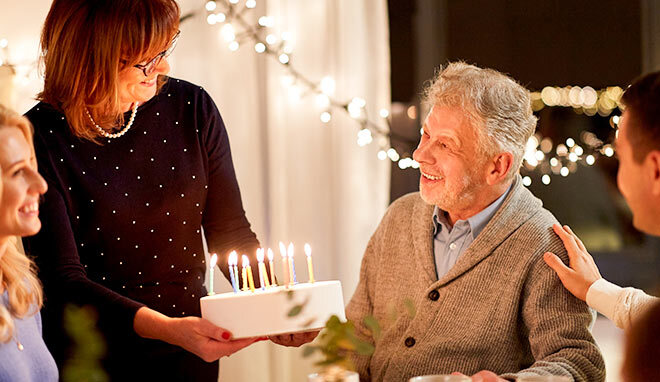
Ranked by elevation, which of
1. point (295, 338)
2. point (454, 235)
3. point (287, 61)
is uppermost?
point (287, 61)

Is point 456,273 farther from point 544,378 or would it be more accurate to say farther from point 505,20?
point 505,20

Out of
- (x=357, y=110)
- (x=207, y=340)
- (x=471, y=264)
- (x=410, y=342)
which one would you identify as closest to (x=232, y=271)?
(x=207, y=340)

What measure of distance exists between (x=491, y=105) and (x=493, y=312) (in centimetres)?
57

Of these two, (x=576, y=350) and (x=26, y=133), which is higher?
(x=26, y=133)

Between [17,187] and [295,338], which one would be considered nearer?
[17,187]

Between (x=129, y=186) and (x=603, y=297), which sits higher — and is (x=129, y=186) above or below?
above

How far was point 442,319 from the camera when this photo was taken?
225cm

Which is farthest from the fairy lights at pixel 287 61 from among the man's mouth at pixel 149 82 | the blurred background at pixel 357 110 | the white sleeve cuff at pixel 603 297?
the white sleeve cuff at pixel 603 297

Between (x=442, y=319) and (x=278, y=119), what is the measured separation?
132cm

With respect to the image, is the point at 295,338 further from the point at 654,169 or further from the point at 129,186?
the point at 654,169

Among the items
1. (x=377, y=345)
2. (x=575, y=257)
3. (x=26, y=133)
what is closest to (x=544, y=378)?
(x=575, y=257)

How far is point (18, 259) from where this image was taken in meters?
1.85

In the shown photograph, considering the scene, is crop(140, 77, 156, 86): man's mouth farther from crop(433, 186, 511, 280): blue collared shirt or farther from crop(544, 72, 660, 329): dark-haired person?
crop(544, 72, 660, 329): dark-haired person

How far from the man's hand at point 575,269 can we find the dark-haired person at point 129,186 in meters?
0.66
